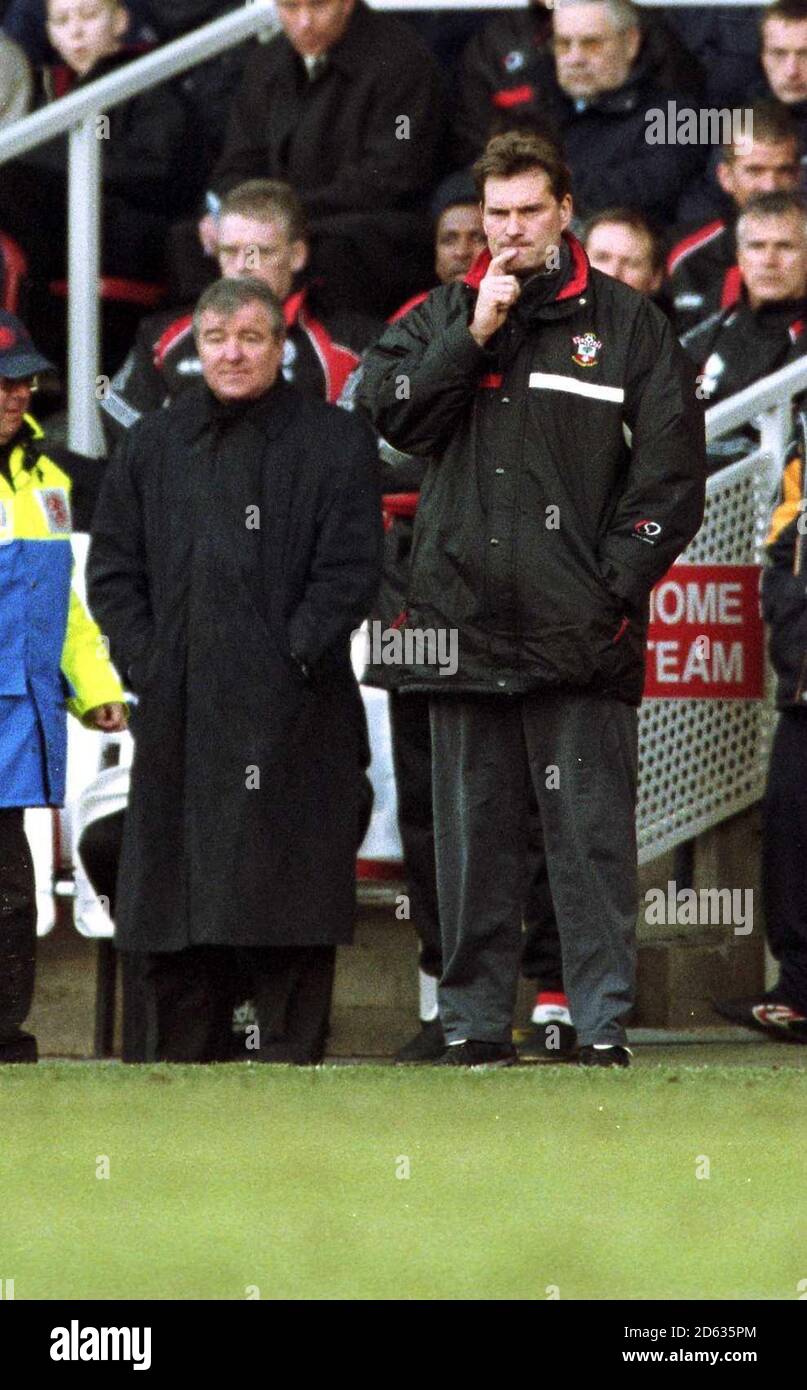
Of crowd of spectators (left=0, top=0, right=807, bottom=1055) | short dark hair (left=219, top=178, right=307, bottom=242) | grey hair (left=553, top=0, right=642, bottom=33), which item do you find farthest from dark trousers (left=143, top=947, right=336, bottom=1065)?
grey hair (left=553, top=0, right=642, bottom=33)

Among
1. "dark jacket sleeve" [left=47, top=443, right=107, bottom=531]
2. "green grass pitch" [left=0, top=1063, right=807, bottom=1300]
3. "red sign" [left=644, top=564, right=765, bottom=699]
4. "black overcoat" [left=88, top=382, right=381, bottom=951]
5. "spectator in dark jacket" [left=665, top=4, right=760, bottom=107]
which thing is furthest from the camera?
"spectator in dark jacket" [left=665, top=4, right=760, bottom=107]

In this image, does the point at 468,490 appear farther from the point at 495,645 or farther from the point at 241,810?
the point at 241,810

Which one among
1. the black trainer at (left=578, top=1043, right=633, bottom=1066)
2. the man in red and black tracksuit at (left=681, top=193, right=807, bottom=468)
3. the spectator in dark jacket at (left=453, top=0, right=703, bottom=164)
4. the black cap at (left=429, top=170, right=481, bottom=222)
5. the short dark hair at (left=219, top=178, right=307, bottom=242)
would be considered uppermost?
the spectator in dark jacket at (left=453, top=0, right=703, bottom=164)

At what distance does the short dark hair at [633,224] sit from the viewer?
8.91 m

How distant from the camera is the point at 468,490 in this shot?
688 cm

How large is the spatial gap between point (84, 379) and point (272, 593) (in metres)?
2.64

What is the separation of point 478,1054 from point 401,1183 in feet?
5.53

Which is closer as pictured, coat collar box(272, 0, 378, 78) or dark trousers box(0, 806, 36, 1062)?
dark trousers box(0, 806, 36, 1062)

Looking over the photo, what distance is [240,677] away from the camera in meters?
7.68

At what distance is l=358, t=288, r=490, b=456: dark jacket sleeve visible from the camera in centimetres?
680

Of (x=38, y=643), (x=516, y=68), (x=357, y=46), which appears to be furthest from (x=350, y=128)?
(x=38, y=643)

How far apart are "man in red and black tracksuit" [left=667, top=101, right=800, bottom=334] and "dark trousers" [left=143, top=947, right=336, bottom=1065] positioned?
2.85m

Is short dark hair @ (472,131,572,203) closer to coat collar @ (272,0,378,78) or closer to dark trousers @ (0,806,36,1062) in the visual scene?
dark trousers @ (0,806,36,1062)
